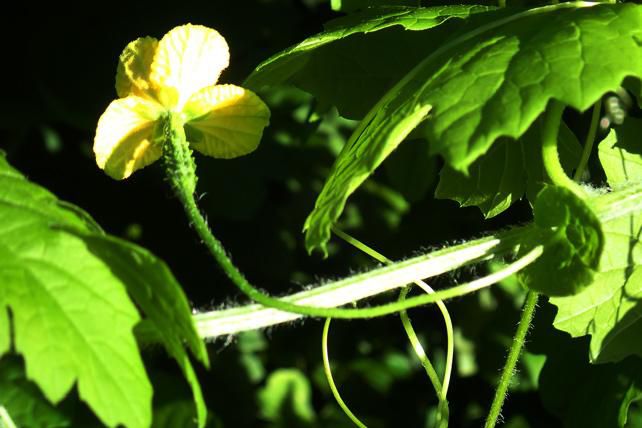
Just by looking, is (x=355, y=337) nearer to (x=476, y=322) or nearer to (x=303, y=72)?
(x=476, y=322)

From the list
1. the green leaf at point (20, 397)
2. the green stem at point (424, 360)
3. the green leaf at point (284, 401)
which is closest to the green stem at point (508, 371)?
the green stem at point (424, 360)

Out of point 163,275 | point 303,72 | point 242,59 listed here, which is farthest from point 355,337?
point 163,275

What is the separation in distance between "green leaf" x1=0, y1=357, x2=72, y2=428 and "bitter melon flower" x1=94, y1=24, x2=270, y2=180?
552 mm

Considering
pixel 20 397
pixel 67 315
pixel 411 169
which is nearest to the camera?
pixel 67 315

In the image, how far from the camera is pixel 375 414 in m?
2.69

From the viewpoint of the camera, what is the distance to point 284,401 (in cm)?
259

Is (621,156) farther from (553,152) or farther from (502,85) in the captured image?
(502,85)

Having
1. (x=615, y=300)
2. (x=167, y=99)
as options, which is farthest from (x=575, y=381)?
(x=167, y=99)

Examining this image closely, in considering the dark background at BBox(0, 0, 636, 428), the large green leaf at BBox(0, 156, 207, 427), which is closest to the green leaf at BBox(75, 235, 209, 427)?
the large green leaf at BBox(0, 156, 207, 427)

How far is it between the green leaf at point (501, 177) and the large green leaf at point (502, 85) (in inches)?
9.1

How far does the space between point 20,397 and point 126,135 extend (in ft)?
1.99

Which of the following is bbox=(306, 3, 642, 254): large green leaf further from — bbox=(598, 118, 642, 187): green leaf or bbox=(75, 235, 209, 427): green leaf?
bbox=(598, 118, 642, 187): green leaf

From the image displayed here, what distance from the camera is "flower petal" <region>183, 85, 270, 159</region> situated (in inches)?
40.9

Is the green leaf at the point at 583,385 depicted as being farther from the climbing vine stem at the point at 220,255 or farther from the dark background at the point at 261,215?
the climbing vine stem at the point at 220,255
